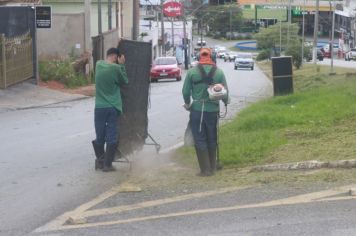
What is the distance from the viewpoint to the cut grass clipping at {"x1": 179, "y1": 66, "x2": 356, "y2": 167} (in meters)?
10.5

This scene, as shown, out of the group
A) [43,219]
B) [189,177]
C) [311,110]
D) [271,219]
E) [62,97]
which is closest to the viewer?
[271,219]

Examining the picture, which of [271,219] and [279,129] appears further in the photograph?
[279,129]

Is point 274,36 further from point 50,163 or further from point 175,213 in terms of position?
point 175,213

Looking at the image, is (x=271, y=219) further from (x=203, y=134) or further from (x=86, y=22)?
(x=86, y=22)

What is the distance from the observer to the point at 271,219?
7121mm

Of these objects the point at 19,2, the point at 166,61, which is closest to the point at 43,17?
the point at 19,2

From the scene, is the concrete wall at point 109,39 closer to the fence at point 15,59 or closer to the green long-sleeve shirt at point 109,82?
the fence at point 15,59

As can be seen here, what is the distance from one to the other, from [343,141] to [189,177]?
2536mm

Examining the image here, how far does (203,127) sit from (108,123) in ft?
4.81

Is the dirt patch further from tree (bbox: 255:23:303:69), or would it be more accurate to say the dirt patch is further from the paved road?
tree (bbox: 255:23:303:69)

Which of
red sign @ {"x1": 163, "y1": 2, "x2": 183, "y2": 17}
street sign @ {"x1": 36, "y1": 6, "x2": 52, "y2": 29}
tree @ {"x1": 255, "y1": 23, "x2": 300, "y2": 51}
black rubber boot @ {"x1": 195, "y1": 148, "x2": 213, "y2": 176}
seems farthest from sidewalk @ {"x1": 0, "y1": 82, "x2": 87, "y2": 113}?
tree @ {"x1": 255, "y1": 23, "x2": 300, "y2": 51}

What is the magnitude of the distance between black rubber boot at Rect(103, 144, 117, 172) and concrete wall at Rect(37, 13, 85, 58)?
27.0m

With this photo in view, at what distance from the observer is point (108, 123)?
34.7 ft

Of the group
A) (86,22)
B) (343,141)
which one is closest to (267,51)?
(86,22)
